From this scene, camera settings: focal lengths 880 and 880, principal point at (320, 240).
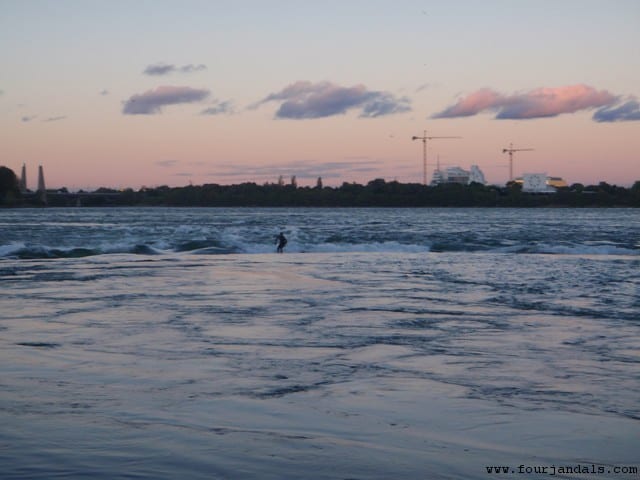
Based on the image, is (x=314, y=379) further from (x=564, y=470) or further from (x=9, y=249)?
(x=9, y=249)

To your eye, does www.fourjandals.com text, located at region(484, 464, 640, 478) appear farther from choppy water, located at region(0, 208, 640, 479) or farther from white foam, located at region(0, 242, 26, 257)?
white foam, located at region(0, 242, 26, 257)

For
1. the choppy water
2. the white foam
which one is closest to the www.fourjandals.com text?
the choppy water

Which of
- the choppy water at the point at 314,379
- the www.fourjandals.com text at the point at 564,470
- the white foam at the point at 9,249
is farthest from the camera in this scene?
the white foam at the point at 9,249

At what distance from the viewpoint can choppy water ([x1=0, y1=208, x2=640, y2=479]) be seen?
21.9ft

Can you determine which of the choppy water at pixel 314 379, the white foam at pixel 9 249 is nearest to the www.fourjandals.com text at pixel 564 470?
the choppy water at pixel 314 379

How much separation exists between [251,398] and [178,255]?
97.8ft

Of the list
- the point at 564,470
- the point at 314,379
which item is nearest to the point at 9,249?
the point at 314,379

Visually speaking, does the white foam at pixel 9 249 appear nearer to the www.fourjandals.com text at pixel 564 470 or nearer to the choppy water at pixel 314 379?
the choppy water at pixel 314 379

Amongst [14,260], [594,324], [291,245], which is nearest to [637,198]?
[291,245]

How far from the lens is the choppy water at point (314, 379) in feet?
21.9

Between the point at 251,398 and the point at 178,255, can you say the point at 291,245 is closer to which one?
the point at 178,255

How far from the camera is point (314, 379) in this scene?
9.68m

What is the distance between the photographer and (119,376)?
9.64 metres

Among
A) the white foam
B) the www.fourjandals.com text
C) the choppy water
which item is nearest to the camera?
the www.fourjandals.com text
